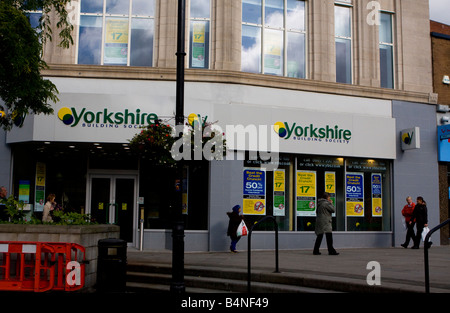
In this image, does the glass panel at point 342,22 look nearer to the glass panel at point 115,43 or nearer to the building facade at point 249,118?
the building facade at point 249,118

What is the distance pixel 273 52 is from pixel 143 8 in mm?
4754

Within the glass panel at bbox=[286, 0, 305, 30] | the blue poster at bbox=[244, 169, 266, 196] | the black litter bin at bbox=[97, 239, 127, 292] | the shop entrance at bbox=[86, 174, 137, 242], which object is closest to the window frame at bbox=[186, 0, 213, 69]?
the glass panel at bbox=[286, 0, 305, 30]

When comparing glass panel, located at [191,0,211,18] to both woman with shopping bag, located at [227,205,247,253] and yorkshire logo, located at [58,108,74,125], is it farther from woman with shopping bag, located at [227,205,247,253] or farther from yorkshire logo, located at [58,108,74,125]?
woman with shopping bag, located at [227,205,247,253]


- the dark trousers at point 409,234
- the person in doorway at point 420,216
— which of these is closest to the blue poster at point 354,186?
the dark trousers at point 409,234

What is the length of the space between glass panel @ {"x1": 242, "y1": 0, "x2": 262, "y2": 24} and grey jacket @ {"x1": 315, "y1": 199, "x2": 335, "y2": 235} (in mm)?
6981

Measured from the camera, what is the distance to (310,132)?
56.5 ft

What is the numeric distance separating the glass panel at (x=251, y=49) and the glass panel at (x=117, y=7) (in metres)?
4.05

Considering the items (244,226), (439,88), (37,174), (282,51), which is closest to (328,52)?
(282,51)

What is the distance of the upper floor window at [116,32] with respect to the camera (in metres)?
16.9

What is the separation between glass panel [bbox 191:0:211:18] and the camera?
56.4ft
